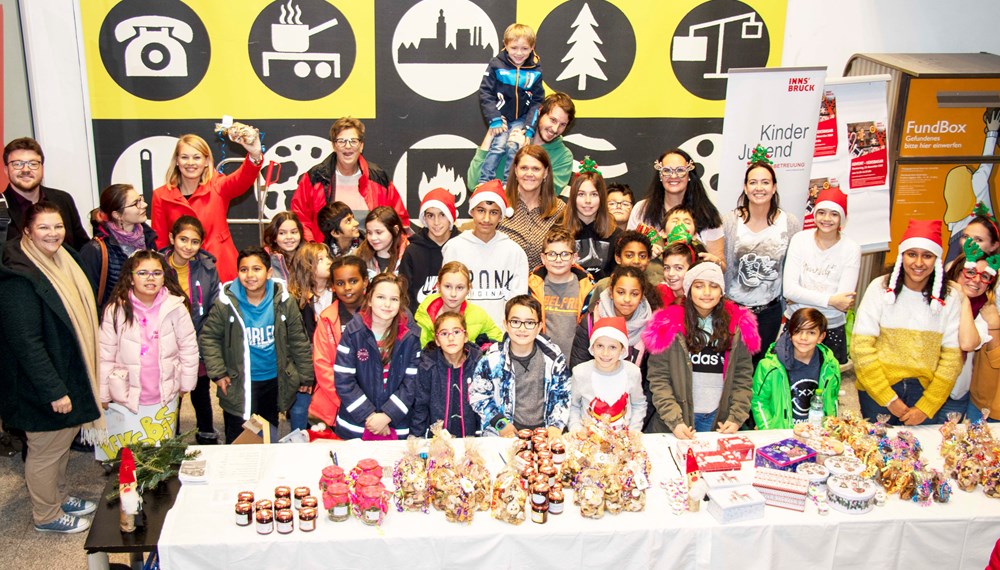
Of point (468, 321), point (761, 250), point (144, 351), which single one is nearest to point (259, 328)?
point (144, 351)

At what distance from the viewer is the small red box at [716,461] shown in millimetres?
3104

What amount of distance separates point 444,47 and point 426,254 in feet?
6.95

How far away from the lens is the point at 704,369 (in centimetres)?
383

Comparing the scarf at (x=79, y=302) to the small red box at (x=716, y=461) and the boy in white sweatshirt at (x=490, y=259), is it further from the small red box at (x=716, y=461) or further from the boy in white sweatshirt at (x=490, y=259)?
the small red box at (x=716, y=461)

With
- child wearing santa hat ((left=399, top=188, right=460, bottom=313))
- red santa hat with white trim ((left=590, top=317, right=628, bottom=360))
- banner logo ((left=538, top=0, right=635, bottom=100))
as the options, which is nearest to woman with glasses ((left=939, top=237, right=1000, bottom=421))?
red santa hat with white trim ((left=590, top=317, right=628, bottom=360))

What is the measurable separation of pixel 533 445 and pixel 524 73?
287cm

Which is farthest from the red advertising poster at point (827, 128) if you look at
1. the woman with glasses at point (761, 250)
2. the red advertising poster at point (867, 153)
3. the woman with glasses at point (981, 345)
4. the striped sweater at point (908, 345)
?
the striped sweater at point (908, 345)

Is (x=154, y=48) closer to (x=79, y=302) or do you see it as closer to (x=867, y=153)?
(x=79, y=302)

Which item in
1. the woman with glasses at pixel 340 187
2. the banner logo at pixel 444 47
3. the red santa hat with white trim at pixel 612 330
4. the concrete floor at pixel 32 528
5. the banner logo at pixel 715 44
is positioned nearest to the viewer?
the red santa hat with white trim at pixel 612 330

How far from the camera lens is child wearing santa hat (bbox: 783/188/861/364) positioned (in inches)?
167

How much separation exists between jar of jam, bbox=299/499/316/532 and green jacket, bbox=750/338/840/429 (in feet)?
7.02

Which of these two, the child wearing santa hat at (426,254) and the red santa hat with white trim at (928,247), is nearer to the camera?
the red santa hat with white trim at (928,247)

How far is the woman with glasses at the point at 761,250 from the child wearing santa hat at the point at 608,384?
1154 millimetres

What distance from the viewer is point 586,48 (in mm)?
6035
